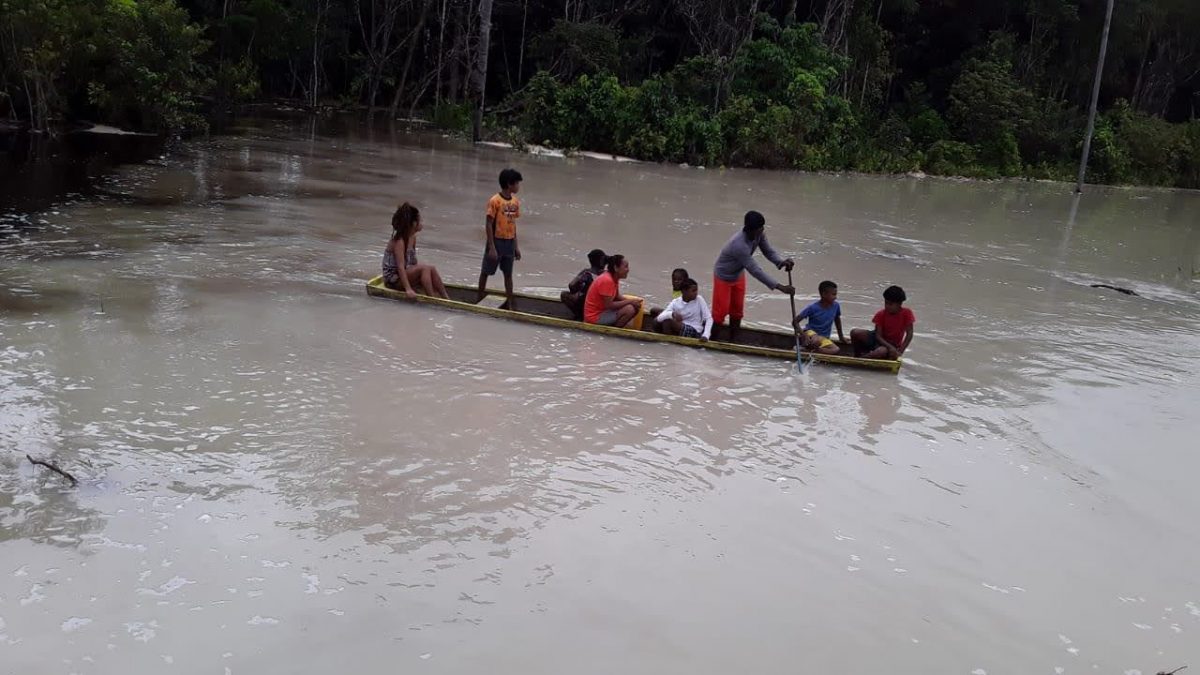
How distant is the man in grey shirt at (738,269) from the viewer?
7.97m

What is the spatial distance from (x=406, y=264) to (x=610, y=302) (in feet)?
6.36

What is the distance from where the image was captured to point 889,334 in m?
8.01

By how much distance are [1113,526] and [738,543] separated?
89.4 inches

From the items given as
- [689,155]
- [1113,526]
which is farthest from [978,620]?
[689,155]

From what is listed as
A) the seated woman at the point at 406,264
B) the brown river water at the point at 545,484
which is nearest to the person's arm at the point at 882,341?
the brown river water at the point at 545,484

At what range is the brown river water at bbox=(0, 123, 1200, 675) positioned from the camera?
4164 millimetres

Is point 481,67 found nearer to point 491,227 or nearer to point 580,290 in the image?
point 491,227

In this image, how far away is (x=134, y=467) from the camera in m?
5.28

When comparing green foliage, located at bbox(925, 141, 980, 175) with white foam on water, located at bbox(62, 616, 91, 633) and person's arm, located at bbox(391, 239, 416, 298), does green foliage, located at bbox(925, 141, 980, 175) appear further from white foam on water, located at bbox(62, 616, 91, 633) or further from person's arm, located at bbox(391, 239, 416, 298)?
white foam on water, located at bbox(62, 616, 91, 633)

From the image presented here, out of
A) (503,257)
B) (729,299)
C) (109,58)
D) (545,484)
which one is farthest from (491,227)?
(109,58)

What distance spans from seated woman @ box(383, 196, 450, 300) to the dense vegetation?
13043 millimetres

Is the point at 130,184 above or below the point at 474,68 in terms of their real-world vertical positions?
below

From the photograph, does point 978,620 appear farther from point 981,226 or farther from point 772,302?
point 981,226

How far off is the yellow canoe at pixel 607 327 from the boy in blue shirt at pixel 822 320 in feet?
0.30
